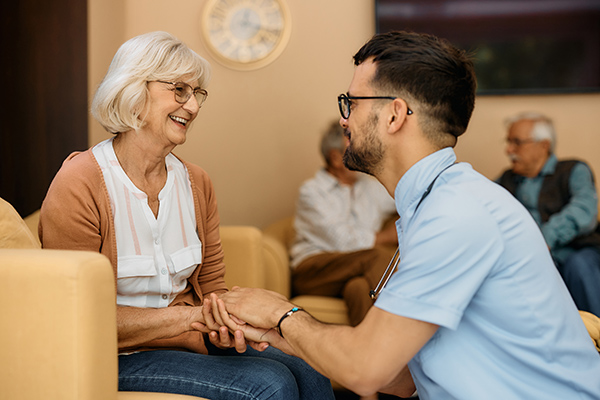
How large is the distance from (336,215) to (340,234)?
132 mm

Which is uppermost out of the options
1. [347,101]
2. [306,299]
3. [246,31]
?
[246,31]

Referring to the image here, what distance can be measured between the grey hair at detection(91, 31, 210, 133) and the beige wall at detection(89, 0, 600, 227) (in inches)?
85.5

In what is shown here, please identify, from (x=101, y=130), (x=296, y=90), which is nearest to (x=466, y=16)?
(x=296, y=90)

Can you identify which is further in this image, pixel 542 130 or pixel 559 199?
pixel 542 130

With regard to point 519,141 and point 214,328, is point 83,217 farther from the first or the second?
point 519,141

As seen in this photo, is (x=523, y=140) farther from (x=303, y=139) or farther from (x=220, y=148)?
(x=220, y=148)

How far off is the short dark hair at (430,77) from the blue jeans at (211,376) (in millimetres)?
708

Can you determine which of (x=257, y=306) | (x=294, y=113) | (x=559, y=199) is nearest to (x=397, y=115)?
(x=257, y=306)

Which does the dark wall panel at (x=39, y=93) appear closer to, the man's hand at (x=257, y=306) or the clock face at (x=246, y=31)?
the clock face at (x=246, y=31)

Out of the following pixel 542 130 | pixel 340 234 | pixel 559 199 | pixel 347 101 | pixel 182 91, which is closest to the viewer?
pixel 347 101

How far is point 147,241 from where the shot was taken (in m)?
1.59

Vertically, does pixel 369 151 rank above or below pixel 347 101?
below

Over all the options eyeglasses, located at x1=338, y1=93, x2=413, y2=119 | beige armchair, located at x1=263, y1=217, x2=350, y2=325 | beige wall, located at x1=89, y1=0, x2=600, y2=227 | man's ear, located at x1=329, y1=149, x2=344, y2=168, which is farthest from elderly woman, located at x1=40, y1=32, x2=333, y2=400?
beige wall, located at x1=89, y1=0, x2=600, y2=227

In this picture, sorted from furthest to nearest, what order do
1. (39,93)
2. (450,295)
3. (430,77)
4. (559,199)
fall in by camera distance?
(559,199)
(39,93)
(430,77)
(450,295)
